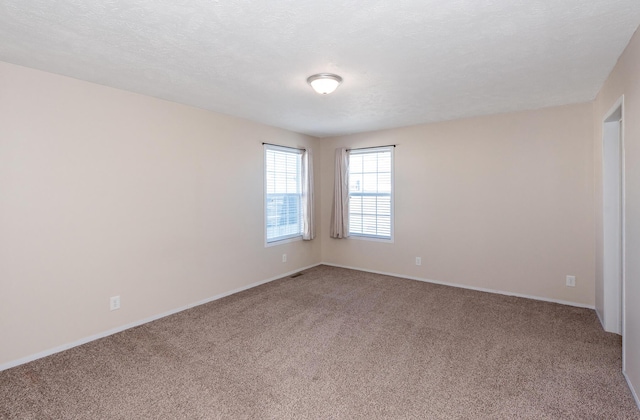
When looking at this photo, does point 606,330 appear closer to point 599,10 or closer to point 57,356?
point 599,10

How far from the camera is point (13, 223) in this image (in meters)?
2.60

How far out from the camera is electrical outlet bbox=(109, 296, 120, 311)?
3.19 m

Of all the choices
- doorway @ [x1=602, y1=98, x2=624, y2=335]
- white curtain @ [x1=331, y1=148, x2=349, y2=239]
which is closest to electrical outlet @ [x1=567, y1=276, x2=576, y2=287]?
doorway @ [x1=602, y1=98, x2=624, y2=335]

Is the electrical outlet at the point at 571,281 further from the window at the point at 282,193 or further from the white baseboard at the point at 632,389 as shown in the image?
the window at the point at 282,193

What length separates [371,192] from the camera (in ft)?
17.9

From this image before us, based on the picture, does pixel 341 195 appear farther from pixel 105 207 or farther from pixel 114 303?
pixel 114 303

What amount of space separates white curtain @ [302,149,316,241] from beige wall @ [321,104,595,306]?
0.95 meters

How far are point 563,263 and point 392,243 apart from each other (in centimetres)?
221

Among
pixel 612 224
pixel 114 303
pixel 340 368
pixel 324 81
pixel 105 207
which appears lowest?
pixel 340 368

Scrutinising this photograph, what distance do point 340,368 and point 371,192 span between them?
11.0 feet

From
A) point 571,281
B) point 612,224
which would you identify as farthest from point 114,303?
point 571,281

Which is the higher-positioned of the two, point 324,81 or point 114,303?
point 324,81

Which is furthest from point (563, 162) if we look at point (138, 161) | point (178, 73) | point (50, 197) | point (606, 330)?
point (50, 197)

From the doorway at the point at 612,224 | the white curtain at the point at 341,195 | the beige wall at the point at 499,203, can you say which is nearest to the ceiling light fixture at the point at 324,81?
the beige wall at the point at 499,203
